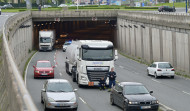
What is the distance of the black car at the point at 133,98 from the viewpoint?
72.2 feet

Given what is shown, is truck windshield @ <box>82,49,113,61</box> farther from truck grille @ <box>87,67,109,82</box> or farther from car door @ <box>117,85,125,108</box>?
car door @ <box>117,85,125,108</box>

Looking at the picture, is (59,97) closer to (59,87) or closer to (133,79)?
(59,87)

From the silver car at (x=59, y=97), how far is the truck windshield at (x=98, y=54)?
7.67 metres

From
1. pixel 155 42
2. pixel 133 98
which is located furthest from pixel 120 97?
pixel 155 42

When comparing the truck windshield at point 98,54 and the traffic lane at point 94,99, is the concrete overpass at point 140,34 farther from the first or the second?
the truck windshield at point 98,54

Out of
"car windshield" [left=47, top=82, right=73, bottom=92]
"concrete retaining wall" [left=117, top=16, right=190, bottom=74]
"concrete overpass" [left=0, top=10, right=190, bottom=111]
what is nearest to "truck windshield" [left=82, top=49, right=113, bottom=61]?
"concrete overpass" [left=0, top=10, right=190, bottom=111]

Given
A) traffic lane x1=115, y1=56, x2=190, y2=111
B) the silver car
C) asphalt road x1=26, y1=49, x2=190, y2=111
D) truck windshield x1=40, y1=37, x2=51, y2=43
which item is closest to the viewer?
the silver car

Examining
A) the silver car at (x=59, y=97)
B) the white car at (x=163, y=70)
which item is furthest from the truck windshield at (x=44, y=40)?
the silver car at (x=59, y=97)

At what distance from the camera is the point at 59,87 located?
24.5 meters

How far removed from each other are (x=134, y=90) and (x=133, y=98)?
1.11 meters

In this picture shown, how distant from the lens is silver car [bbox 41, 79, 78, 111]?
22.7 meters

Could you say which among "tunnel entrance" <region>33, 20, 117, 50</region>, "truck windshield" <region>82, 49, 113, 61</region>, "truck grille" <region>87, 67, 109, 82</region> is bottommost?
"tunnel entrance" <region>33, 20, 117, 50</region>

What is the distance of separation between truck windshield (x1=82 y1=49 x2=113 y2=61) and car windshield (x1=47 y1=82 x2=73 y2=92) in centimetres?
740

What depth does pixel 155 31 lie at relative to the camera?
54.6 m
